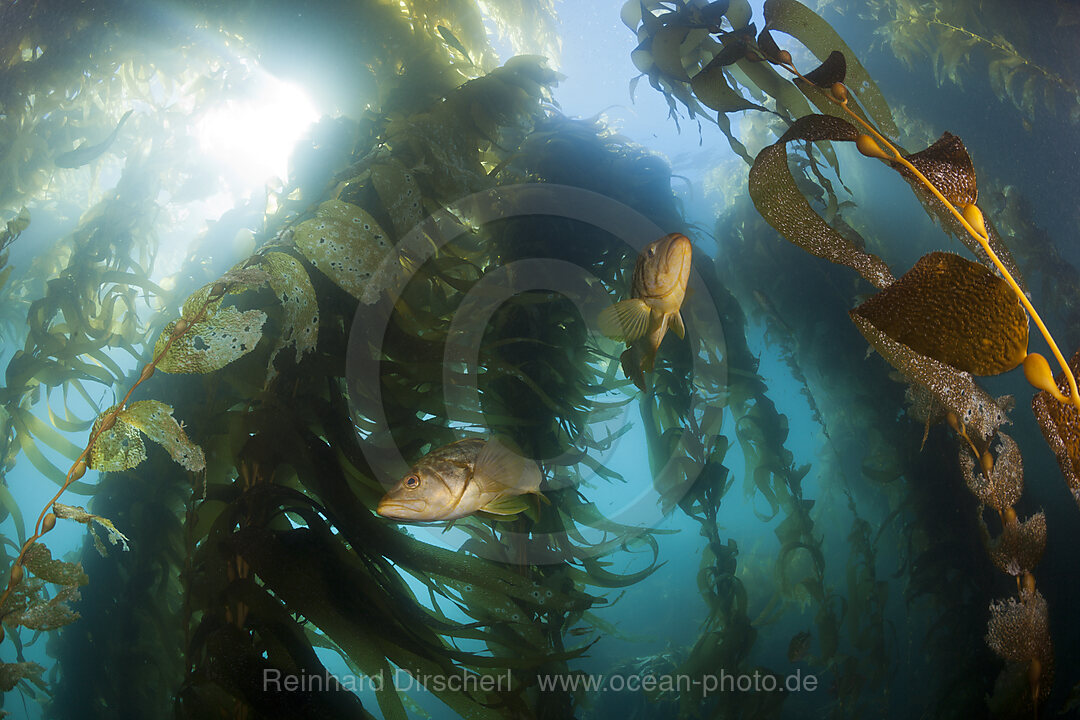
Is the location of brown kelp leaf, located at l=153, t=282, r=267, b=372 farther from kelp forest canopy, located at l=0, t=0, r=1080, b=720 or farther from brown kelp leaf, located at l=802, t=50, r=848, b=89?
brown kelp leaf, located at l=802, t=50, r=848, b=89

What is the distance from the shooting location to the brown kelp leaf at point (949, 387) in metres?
0.86

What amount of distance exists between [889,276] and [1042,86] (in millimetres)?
3787

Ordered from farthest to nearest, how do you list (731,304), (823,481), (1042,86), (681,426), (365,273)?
(823,481)
(1042,86)
(731,304)
(681,426)
(365,273)

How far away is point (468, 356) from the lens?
1484 millimetres

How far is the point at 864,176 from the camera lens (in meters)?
4.39

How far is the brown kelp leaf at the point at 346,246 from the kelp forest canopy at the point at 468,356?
1 centimetres

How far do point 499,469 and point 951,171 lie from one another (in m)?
1.05

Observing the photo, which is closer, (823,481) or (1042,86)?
(1042,86)

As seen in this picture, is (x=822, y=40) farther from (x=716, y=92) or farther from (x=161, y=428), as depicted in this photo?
(x=161, y=428)

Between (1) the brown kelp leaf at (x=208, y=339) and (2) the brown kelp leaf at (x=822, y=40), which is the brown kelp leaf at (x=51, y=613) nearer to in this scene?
(1) the brown kelp leaf at (x=208, y=339)

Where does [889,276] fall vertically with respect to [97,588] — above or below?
above

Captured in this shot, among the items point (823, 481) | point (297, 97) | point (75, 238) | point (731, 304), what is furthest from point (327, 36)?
point (823, 481)

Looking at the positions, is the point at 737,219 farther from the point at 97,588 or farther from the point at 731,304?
the point at 97,588

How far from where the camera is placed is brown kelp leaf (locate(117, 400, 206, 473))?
2.81 feet
